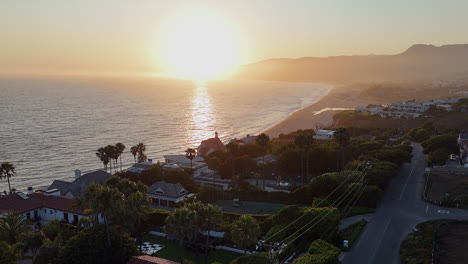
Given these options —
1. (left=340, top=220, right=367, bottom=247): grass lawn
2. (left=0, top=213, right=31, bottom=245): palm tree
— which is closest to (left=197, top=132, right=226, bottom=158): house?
(left=340, top=220, right=367, bottom=247): grass lawn

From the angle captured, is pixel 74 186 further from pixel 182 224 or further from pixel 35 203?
pixel 182 224

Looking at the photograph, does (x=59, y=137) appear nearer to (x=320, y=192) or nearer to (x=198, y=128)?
(x=198, y=128)

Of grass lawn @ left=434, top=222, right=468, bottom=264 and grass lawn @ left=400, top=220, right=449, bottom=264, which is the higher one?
grass lawn @ left=400, top=220, right=449, bottom=264

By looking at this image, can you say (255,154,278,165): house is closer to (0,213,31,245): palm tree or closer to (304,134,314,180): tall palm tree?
(304,134,314,180): tall palm tree

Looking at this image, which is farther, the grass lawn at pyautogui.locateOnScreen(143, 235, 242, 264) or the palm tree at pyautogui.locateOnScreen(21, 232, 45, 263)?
the grass lawn at pyautogui.locateOnScreen(143, 235, 242, 264)

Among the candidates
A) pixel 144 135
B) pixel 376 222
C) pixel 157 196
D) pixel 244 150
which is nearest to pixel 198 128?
pixel 144 135

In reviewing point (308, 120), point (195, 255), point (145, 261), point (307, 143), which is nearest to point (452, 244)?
point (195, 255)

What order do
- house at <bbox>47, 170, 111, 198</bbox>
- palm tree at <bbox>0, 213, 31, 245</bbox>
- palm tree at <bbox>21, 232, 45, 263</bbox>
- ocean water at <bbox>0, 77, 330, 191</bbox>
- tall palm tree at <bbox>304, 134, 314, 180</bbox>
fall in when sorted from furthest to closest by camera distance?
ocean water at <bbox>0, 77, 330, 191</bbox> → tall palm tree at <bbox>304, 134, 314, 180</bbox> → house at <bbox>47, 170, 111, 198</bbox> → palm tree at <bbox>0, 213, 31, 245</bbox> → palm tree at <bbox>21, 232, 45, 263</bbox>
